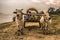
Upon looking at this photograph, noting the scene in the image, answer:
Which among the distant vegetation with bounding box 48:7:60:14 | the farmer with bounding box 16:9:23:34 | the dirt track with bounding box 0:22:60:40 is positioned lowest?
the dirt track with bounding box 0:22:60:40

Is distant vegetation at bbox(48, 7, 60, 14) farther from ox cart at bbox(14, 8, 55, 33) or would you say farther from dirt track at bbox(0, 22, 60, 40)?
dirt track at bbox(0, 22, 60, 40)

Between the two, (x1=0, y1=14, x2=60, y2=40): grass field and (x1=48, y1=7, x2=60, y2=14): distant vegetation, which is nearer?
(x1=0, y1=14, x2=60, y2=40): grass field

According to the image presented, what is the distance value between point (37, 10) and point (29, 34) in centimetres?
31

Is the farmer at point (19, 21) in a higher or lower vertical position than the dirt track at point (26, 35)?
higher

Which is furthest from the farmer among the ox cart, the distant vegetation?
the distant vegetation

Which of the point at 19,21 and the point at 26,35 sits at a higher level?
the point at 19,21

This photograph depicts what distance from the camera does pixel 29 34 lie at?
6.07 feet

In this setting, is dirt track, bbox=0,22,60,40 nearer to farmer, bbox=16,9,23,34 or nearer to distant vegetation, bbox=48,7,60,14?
farmer, bbox=16,9,23,34

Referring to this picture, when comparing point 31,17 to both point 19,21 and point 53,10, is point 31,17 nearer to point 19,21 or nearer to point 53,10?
point 19,21

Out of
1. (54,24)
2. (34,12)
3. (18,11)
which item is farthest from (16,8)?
(54,24)

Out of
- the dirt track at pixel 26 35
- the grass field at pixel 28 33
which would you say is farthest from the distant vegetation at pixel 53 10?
the dirt track at pixel 26 35

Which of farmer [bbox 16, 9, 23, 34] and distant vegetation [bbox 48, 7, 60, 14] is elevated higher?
distant vegetation [bbox 48, 7, 60, 14]

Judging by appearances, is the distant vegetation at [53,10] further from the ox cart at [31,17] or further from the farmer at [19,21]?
the farmer at [19,21]

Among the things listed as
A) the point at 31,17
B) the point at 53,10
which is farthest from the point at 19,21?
the point at 53,10
